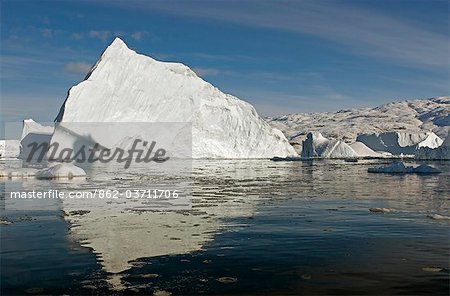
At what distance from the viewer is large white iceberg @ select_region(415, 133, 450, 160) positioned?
181ft

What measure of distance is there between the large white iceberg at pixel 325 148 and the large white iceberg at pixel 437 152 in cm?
973

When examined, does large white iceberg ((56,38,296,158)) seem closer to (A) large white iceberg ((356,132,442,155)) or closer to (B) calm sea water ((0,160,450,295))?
(A) large white iceberg ((356,132,442,155))

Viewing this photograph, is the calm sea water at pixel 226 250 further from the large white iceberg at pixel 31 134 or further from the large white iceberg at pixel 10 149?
the large white iceberg at pixel 10 149

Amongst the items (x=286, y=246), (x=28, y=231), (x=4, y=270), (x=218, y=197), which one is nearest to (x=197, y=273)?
(x=286, y=246)

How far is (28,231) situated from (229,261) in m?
4.75

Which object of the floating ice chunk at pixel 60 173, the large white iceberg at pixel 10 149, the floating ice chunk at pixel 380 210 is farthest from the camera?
the large white iceberg at pixel 10 149

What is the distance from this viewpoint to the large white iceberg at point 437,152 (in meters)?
55.3

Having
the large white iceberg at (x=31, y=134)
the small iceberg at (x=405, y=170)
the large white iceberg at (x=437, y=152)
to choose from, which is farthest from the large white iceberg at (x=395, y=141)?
the large white iceberg at (x=31, y=134)

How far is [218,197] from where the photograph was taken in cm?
1550

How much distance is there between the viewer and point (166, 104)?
60.9 metres

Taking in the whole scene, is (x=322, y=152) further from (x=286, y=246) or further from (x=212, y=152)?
(x=286, y=246)

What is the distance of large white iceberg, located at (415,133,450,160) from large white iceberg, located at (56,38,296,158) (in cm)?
2174

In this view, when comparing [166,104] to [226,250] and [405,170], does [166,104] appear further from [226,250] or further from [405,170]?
[226,250]

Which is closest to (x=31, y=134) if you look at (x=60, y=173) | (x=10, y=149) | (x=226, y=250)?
(x=10, y=149)
